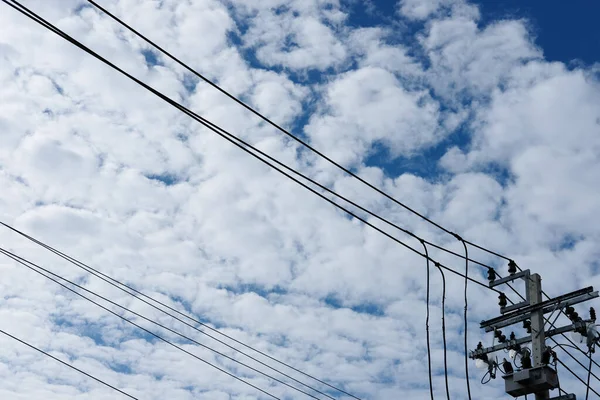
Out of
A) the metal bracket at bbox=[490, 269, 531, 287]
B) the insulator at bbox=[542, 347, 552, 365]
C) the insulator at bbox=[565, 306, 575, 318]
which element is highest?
the metal bracket at bbox=[490, 269, 531, 287]

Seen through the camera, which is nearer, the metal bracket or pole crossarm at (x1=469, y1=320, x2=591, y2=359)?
pole crossarm at (x1=469, y1=320, x2=591, y2=359)

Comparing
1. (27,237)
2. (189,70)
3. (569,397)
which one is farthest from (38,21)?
(569,397)

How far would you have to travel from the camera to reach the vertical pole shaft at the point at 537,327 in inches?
608

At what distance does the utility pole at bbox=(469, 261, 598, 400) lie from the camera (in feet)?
49.8

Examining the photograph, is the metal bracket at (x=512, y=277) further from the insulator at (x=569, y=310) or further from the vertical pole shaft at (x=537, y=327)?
the insulator at (x=569, y=310)

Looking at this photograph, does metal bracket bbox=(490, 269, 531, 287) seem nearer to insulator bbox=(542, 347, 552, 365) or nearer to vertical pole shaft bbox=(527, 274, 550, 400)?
vertical pole shaft bbox=(527, 274, 550, 400)

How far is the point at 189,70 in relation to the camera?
9.48 metres

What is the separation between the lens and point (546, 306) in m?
16.2

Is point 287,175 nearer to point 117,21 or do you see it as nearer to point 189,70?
point 189,70

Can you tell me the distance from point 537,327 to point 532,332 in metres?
0.15

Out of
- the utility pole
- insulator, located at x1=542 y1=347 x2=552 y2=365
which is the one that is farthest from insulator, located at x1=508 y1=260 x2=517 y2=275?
insulator, located at x1=542 y1=347 x2=552 y2=365

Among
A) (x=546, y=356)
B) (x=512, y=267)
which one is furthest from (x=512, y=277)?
(x=546, y=356)

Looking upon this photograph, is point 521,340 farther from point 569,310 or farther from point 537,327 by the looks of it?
point 569,310

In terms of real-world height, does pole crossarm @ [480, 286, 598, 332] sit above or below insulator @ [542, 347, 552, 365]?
above
